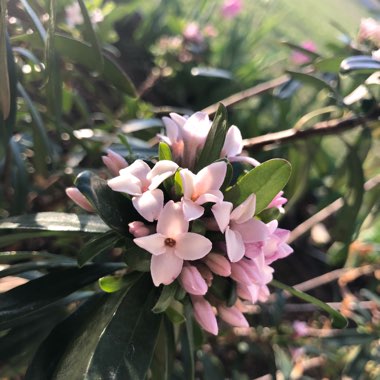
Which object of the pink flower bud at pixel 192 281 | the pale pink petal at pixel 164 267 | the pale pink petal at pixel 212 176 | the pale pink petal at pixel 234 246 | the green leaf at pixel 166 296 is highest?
the pale pink petal at pixel 212 176

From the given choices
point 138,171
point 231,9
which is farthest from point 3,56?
point 231,9

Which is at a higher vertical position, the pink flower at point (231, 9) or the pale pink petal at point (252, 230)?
the pale pink petal at point (252, 230)

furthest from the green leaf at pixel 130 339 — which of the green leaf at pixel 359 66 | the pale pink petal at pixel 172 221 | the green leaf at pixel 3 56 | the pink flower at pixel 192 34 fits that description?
the pink flower at pixel 192 34

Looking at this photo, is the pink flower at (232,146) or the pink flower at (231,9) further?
the pink flower at (231,9)

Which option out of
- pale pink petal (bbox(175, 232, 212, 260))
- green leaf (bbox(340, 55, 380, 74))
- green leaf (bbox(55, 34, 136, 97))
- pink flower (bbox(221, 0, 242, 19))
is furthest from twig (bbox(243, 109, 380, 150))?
pink flower (bbox(221, 0, 242, 19))

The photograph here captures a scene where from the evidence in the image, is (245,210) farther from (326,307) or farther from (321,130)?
(321,130)

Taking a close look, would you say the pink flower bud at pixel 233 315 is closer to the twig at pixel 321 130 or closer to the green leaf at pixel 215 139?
the green leaf at pixel 215 139
